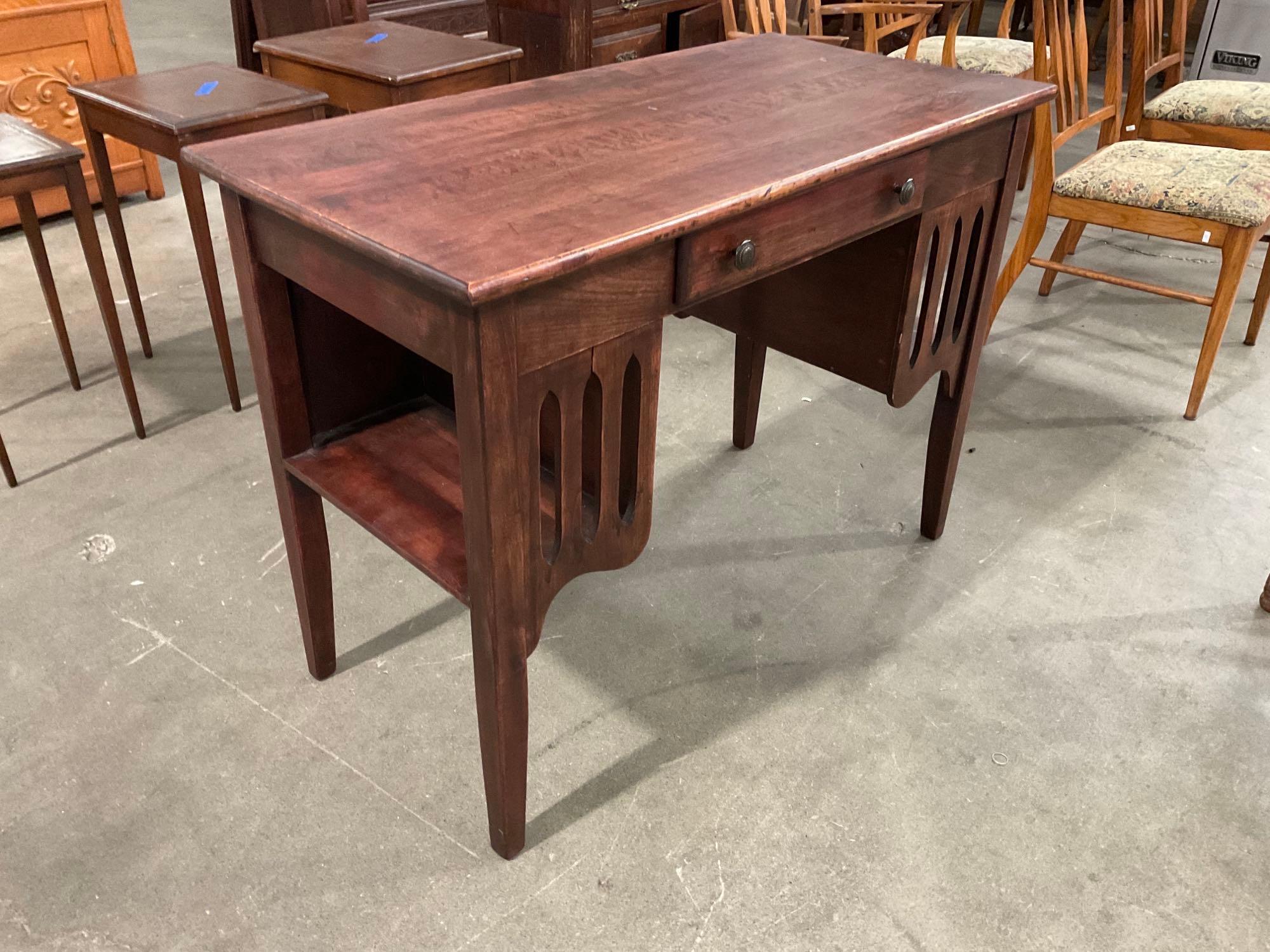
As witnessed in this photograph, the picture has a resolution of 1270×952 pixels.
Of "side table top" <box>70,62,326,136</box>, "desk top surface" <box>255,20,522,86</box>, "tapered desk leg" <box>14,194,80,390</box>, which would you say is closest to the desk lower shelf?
"side table top" <box>70,62,326,136</box>

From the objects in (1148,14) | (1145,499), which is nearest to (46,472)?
(1145,499)

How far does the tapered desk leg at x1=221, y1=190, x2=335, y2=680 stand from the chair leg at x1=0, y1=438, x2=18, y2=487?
886 millimetres

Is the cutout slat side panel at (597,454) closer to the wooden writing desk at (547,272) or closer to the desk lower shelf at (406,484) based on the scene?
the wooden writing desk at (547,272)

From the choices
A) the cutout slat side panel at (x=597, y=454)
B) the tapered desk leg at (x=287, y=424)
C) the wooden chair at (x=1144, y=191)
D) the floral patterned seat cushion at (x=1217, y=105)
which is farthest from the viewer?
the floral patterned seat cushion at (x=1217, y=105)

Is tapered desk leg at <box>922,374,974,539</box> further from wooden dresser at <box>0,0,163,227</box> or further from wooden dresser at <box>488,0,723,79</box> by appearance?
wooden dresser at <box>0,0,163,227</box>

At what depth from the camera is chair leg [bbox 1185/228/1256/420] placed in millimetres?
2262

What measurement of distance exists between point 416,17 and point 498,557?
3190 mm

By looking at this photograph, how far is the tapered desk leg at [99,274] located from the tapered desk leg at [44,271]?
89 mm

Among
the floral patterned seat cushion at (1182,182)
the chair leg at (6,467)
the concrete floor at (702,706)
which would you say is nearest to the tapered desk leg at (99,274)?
the concrete floor at (702,706)

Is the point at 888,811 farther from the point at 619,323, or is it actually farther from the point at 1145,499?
the point at 1145,499

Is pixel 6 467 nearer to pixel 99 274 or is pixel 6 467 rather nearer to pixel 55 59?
pixel 99 274

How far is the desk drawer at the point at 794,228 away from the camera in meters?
1.15

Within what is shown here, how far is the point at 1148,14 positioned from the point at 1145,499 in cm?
154

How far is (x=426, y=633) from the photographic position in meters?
1.76
